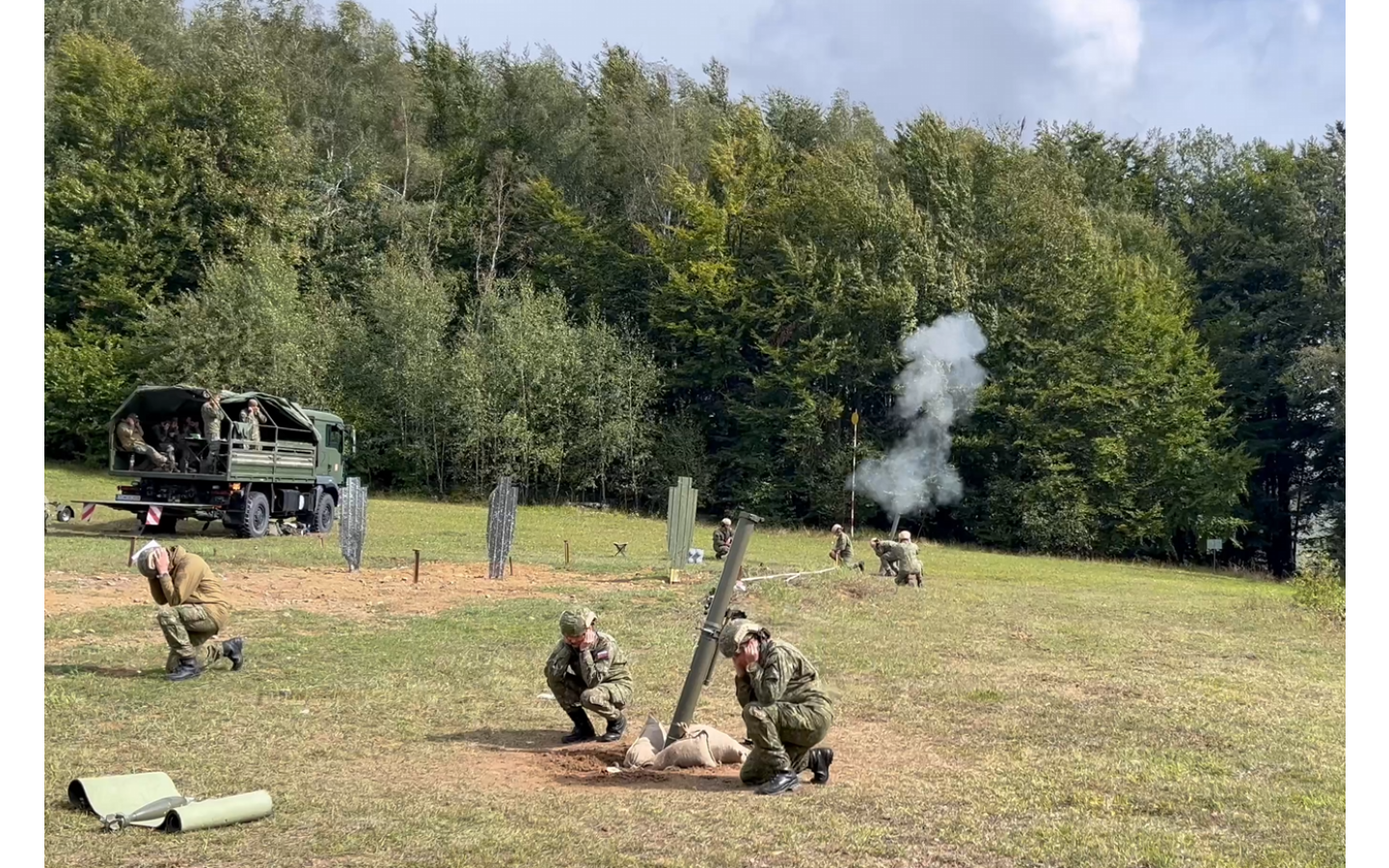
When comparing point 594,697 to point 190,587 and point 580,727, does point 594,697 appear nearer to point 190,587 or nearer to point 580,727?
point 580,727

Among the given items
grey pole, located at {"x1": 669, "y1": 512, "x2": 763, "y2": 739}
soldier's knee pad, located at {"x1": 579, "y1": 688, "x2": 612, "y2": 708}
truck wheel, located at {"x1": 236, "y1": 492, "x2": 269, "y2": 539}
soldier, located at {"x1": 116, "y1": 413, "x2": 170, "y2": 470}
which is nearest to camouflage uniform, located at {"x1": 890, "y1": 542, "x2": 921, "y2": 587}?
truck wheel, located at {"x1": 236, "y1": 492, "x2": 269, "y2": 539}

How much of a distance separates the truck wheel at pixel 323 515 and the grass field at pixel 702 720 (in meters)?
8.61

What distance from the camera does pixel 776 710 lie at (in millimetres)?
7918

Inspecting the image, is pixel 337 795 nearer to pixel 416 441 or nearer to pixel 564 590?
pixel 564 590

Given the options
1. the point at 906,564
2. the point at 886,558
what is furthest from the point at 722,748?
the point at 886,558

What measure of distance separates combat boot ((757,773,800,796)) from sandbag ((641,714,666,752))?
42.8 inches

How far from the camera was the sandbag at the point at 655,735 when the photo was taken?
880 cm

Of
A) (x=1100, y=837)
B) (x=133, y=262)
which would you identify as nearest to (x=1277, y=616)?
(x=1100, y=837)

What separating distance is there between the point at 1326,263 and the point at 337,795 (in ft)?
148

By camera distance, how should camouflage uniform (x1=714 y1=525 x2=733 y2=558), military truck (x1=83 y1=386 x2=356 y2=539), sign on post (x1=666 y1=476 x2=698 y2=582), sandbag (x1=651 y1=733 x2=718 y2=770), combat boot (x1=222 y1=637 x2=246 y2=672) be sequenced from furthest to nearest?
camouflage uniform (x1=714 y1=525 x2=733 y2=558) → military truck (x1=83 y1=386 x2=356 y2=539) → sign on post (x1=666 y1=476 x2=698 y2=582) → combat boot (x1=222 y1=637 x2=246 y2=672) → sandbag (x1=651 y1=733 x2=718 y2=770)

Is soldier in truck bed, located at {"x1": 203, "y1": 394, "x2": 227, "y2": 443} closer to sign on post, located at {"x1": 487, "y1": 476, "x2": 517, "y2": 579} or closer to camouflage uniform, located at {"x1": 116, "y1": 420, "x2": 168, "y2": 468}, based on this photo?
camouflage uniform, located at {"x1": 116, "y1": 420, "x2": 168, "y2": 468}

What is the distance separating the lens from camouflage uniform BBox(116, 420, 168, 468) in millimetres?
24078

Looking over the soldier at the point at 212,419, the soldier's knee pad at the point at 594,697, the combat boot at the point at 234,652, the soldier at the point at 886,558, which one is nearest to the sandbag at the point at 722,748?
the soldier's knee pad at the point at 594,697

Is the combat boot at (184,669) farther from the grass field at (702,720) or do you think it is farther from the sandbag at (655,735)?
the sandbag at (655,735)
